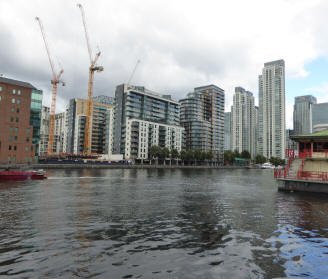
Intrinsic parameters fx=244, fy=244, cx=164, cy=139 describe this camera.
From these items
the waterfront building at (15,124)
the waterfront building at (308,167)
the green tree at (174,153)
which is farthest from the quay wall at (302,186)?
the green tree at (174,153)

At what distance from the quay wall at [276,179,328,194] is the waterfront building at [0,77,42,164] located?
9930cm

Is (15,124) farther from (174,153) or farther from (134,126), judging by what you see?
(174,153)

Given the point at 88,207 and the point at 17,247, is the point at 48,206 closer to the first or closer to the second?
the point at 88,207

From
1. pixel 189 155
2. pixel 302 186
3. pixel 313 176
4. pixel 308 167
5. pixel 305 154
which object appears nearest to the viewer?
pixel 302 186

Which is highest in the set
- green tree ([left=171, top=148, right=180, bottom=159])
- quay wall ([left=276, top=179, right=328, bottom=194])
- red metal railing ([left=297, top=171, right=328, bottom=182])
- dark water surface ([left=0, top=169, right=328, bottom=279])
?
green tree ([left=171, top=148, right=180, bottom=159])

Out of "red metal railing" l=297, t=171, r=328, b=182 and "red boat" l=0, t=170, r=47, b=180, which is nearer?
"red metal railing" l=297, t=171, r=328, b=182

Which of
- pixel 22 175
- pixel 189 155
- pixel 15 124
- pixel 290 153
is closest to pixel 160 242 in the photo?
pixel 290 153

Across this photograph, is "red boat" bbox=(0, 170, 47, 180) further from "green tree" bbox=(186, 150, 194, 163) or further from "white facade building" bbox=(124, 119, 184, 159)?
"green tree" bbox=(186, 150, 194, 163)

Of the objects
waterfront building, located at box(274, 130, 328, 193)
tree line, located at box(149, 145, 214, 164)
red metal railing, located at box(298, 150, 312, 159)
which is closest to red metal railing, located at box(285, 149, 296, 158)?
waterfront building, located at box(274, 130, 328, 193)

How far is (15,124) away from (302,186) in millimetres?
106069

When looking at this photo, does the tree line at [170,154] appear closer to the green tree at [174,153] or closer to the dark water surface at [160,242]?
the green tree at [174,153]

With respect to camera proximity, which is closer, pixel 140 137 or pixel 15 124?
pixel 15 124

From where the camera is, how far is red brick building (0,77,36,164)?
98875mm

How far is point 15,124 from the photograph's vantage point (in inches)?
4018
